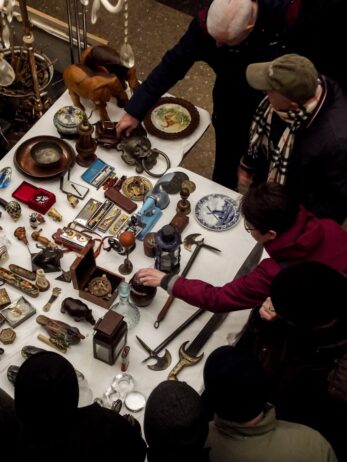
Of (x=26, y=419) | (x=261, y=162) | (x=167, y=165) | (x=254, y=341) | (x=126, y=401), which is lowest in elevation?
(x=26, y=419)

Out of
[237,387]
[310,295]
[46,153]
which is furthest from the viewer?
[46,153]

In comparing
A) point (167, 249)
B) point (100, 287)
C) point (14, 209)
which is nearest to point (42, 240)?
point (14, 209)

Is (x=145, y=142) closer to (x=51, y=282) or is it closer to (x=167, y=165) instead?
(x=167, y=165)

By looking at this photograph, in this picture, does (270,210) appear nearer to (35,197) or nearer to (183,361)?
(183,361)

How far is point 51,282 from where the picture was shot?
2.66 m

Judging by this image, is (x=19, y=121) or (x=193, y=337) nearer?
(x=193, y=337)

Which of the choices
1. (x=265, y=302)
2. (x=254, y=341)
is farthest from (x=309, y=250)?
(x=254, y=341)

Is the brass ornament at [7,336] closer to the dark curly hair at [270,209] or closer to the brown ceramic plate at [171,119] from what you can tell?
the dark curly hair at [270,209]

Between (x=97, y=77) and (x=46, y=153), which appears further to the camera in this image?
(x=97, y=77)

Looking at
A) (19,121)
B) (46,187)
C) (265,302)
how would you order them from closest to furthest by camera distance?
(265,302)
(46,187)
(19,121)

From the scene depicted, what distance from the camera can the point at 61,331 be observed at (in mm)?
2471

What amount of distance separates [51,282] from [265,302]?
923mm

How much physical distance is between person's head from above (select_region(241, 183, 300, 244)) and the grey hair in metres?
0.75

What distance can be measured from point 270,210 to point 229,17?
0.89 m
